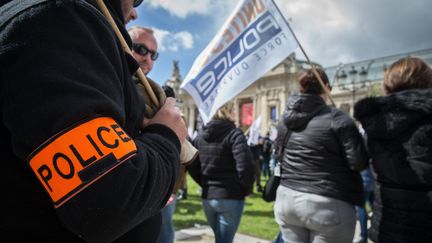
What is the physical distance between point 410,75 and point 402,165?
702 mm

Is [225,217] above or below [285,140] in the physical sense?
below

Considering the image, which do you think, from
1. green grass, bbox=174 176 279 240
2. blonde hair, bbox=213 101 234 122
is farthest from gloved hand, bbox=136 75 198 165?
green grass, bbox=174 176 279 240

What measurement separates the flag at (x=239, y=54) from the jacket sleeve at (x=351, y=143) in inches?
37.8

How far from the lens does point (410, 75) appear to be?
2.66 m

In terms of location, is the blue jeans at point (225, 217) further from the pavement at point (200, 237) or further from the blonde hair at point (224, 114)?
the pavement at point (200, 237)

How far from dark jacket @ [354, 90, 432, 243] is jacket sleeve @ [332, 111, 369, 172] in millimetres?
105

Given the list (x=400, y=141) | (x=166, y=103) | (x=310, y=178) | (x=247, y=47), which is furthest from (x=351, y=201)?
(x=166, y=103)

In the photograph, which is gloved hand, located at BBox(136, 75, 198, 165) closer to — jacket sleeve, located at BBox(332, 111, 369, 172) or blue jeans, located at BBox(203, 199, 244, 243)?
jacket sleeve, located at BBox(332, 111, 369, 172)

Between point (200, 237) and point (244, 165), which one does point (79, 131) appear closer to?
point (244, 165)

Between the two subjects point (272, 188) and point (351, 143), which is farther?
point (272, 188)

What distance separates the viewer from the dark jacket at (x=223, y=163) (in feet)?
13.6

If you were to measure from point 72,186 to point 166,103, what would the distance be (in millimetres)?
526

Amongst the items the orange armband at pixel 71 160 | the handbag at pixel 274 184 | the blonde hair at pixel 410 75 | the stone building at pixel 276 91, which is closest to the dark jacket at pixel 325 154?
the handbag at pixel 274 184

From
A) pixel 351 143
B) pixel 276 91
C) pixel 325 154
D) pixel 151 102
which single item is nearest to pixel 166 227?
pixel 325 154
